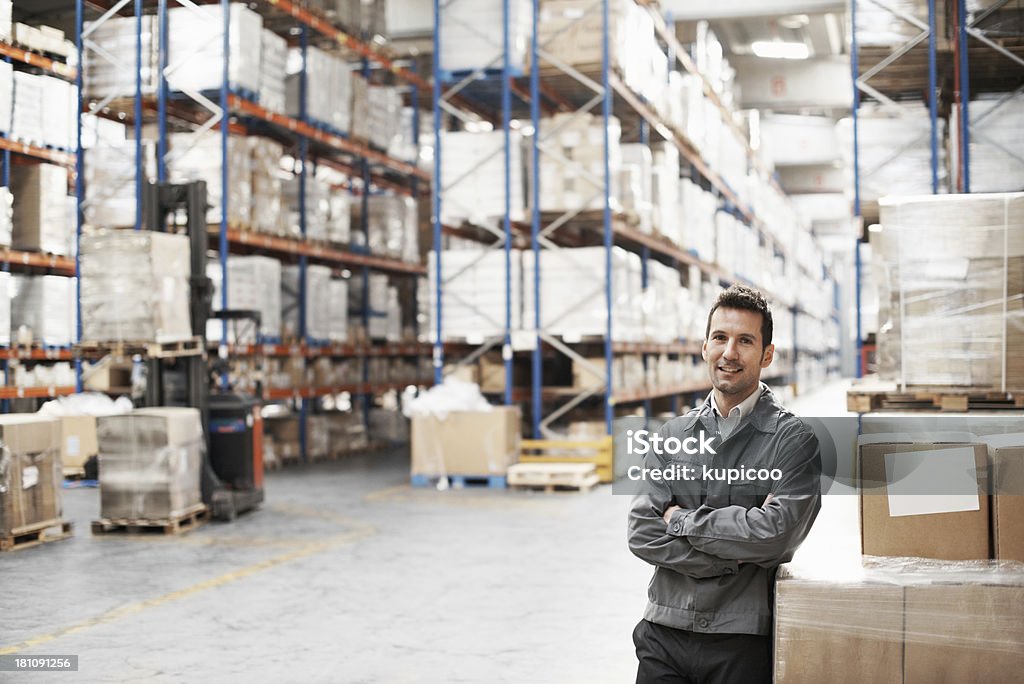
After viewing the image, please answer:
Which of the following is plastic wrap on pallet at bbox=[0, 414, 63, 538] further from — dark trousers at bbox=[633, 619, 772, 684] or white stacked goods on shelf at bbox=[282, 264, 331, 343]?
white stacked goods on shelf at bbox=[282, 264, 331, 343]

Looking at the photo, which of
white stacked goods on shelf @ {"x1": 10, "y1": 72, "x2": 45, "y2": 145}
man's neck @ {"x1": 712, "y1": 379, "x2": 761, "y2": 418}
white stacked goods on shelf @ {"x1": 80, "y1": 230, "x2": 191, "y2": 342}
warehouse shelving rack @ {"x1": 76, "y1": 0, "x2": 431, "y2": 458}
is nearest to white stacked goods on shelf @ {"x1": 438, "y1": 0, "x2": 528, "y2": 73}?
warehouse shelving rack @ {"x1": 76, "y1": 0, "x2": 431, "y2": 458}

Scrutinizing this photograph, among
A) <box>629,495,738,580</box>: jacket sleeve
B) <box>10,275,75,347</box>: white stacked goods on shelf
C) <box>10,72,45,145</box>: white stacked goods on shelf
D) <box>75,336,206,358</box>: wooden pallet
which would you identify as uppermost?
<box>10,72,45,145</box>: white stacked goods on shelf

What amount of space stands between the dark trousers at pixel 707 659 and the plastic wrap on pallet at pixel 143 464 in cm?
525

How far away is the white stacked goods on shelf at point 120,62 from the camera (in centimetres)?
1042

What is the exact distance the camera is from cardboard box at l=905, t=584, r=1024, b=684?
2.37 m

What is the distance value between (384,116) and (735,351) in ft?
39.0

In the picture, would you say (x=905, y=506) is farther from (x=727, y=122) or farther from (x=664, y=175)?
(x=727, y=122)

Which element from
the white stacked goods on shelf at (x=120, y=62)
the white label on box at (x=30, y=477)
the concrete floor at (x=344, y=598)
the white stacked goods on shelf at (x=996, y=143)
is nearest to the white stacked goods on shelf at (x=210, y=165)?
the white stacked goods on shelf at (x=120, y=62)

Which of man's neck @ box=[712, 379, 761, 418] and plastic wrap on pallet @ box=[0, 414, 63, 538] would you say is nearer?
man's neck @ box=[712, 379, 761, 418]

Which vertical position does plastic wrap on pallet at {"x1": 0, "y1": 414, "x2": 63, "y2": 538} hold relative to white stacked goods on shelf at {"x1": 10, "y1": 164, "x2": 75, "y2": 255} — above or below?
below

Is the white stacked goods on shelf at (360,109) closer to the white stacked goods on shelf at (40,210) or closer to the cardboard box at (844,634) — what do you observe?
the white stacked goods on shelf at (40,210)

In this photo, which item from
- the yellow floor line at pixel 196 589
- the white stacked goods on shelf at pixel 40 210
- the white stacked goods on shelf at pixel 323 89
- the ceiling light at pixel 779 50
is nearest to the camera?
the yellow floor line at pixel 196 589

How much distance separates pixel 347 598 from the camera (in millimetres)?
5348

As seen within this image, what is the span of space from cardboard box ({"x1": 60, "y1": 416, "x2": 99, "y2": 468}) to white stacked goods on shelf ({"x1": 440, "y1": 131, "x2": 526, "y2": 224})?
404 cm
